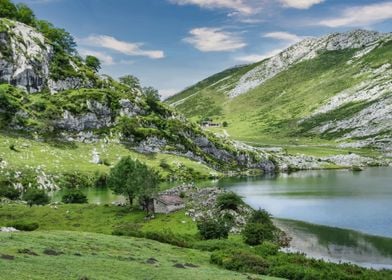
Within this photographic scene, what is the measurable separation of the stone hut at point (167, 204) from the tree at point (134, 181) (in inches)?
76.9

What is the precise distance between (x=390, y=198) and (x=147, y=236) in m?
95.7

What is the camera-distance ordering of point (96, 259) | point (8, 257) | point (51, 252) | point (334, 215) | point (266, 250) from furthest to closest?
point (334, 215), point (266, 250), point (96, 259), point (51, 252), point (8, 257)

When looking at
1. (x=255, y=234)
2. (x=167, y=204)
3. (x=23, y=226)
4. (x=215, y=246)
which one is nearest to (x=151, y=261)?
(x=215, y=246)

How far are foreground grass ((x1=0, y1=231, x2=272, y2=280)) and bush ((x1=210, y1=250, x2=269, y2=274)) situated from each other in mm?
1629

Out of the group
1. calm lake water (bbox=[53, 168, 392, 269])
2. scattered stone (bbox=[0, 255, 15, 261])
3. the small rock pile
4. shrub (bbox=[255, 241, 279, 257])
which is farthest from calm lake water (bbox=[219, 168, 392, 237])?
scattered stone (bbox=[0, 255, 15, 261])

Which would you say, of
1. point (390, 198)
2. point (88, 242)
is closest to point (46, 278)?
point (88, 242)

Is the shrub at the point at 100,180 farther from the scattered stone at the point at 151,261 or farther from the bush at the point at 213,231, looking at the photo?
the scattered stone at the point at 151,261

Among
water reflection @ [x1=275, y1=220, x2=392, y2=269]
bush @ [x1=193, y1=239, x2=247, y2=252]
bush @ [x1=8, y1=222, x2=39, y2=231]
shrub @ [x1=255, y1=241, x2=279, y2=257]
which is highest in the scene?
bush @ [x1=8, y1=222, x2=39, y2=231]

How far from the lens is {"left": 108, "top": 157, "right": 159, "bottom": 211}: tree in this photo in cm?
10888

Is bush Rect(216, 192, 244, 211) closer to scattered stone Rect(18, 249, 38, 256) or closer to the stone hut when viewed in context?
the stone hut

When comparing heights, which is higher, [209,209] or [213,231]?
[209,209]

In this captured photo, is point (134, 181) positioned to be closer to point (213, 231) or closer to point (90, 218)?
point (90, 218)

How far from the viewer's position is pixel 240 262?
5688cm

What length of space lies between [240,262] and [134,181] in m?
60.3
